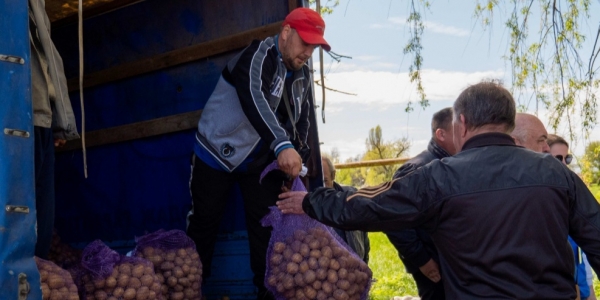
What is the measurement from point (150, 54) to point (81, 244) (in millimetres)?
1593

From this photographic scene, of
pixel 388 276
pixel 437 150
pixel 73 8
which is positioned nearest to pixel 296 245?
pixel 437 150

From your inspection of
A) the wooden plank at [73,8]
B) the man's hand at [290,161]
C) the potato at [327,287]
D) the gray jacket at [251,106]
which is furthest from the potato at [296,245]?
the wooden plank at [73,8]

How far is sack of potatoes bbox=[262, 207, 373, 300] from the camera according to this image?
11.7 ft

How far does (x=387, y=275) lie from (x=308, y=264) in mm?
4628

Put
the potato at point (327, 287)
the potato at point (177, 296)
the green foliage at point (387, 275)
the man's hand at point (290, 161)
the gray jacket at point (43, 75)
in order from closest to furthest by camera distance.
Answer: the gray jacket at point (43, 75)
the man's hand at point (290, 161)
the potato at point (327, 287)
the potato at point (177, 296)
the green foliage at point (387, 275)

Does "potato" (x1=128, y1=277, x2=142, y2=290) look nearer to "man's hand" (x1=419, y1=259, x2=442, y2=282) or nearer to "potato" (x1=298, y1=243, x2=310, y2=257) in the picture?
"potato" (x1=298, y1=243, x2=310, y2=257)

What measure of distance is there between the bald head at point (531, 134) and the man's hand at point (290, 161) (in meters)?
1.29

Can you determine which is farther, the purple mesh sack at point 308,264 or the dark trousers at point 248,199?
the dark trousers at point 248,199

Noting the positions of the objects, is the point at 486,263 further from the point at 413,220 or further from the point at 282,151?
the point at 282,151

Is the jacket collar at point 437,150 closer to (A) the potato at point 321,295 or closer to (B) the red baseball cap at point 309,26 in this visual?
(B) the red baseball cap at point 309,26

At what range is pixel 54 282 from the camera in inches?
120

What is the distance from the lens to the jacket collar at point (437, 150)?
388cm

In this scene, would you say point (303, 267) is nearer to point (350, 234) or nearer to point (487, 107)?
point (350, 234)

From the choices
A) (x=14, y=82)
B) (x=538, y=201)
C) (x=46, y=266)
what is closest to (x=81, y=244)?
(x=46, y=266)
